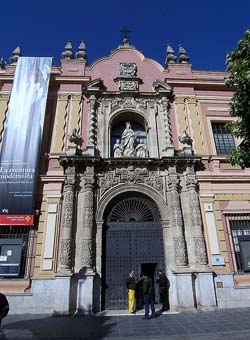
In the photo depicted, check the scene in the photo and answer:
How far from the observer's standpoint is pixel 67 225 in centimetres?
1053

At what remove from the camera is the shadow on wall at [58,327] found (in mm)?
6321

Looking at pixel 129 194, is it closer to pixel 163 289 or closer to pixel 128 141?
pixel 128 141

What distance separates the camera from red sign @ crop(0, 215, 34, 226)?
33.8 feet

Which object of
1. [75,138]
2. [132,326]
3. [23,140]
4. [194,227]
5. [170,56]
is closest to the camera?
[132,326]

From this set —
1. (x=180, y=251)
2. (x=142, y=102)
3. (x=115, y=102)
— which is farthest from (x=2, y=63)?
(x=180, y=251)

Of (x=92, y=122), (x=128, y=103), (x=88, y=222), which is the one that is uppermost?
(x=128, y=103)

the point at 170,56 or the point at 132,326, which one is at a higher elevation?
the point at 170,56

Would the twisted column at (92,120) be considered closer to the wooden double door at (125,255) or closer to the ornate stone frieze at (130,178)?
the ornate stone frieze at (130,178)

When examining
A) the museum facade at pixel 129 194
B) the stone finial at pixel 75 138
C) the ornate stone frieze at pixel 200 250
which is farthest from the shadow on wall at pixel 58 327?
the stone finial at pixel 75 138

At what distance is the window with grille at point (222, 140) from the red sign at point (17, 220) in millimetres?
9162

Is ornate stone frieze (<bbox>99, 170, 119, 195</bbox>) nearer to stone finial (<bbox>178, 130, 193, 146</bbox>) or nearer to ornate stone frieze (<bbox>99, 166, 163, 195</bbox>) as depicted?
ornate stone frieze (<bbox>99, 166, 163, 195</bbox>)

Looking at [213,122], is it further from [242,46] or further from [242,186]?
[242,46]

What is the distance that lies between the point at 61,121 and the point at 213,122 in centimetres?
769

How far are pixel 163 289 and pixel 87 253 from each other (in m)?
3.08
